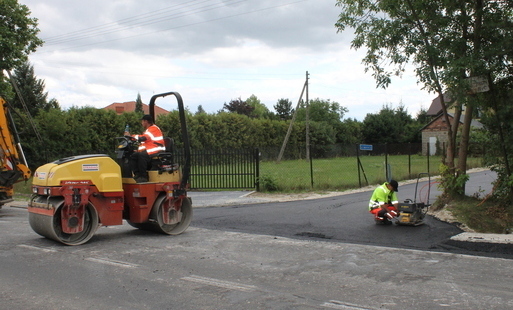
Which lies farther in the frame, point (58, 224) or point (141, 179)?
point (141, 179)

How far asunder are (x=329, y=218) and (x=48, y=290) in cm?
731

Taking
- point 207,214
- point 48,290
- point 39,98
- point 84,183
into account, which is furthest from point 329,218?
point 39,98

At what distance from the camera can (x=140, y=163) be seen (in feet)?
30.2

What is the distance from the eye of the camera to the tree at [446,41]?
9914mm

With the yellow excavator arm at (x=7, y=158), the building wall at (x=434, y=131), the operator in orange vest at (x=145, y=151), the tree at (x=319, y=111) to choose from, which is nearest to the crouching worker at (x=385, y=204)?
the operator in orange vest at (x=145, y=151)

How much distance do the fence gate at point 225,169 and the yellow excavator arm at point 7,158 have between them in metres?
7.32

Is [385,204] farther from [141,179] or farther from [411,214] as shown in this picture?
[141,179]

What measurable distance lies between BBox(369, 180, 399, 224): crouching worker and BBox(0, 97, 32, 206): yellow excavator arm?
976 cm

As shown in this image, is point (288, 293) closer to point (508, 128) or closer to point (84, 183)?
point (84, 183)

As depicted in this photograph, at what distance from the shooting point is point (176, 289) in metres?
5.96

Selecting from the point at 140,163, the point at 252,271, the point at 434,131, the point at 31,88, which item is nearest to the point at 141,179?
the point at 140,163

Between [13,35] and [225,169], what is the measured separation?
Result: 1067 centimetres

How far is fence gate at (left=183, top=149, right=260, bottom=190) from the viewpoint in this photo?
19.6 metres

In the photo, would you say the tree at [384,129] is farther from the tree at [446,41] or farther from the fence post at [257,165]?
the tree at [446,41]
